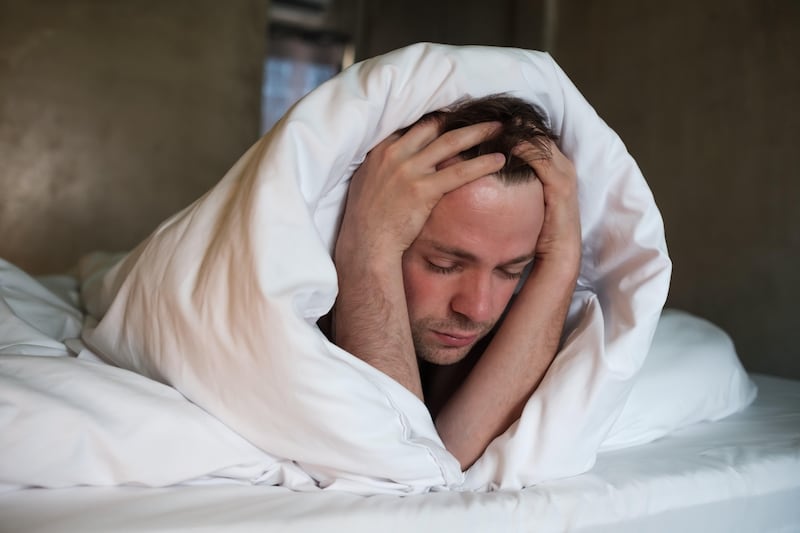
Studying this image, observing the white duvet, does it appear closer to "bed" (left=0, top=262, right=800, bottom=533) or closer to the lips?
"bed" (left=0, top=262, right=800, bottom=533)

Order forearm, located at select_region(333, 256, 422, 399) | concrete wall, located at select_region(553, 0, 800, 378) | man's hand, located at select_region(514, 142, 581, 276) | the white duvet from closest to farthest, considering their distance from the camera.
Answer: the white duvet → forearm, located at select_region(333, 256, 422, 399) → man's hand, located at select_region(514, 142, 581, 276) → concrete wall, located at select_region(553, 0, 800, 378)

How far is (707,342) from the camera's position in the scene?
4.72 ft

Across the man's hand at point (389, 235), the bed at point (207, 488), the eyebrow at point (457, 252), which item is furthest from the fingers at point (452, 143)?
the bed at point (207, 488)

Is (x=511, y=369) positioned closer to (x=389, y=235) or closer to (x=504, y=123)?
(x=389, y=235)

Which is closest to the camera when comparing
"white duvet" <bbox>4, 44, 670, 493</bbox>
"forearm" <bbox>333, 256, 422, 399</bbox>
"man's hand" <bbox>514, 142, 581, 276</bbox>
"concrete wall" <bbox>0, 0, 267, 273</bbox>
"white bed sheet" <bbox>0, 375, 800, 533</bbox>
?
"white bed sheet" <bbox>0, 375, 800, 533</bbox>

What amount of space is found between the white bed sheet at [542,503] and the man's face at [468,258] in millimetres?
311

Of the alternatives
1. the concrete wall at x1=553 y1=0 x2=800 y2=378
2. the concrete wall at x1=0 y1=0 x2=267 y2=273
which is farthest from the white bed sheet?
the concrete wall at x1=0 y1=0 x2=267 y2=273

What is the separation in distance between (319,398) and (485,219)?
1.48 feet

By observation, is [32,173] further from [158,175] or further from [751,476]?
[751,476]

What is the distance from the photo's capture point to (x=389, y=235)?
3.33ft

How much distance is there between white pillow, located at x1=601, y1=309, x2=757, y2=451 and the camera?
3.81ft

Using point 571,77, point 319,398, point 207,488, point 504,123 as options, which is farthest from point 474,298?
point 571,77

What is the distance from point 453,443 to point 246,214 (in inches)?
18.6

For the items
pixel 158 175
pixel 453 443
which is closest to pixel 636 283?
pixel 453 443
